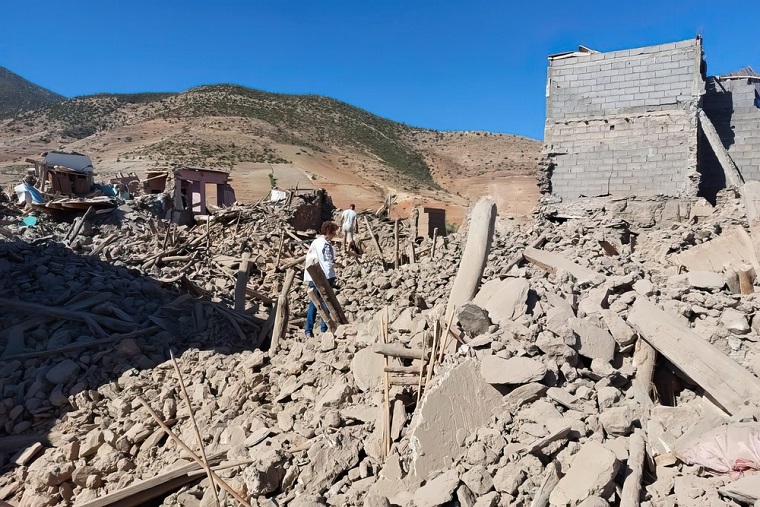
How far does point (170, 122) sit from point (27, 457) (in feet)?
165

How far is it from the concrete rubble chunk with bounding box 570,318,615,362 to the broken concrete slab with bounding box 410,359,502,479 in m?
0.90

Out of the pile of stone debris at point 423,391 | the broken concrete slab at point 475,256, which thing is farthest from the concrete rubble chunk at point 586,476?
the broken concrete slab at point 475,256

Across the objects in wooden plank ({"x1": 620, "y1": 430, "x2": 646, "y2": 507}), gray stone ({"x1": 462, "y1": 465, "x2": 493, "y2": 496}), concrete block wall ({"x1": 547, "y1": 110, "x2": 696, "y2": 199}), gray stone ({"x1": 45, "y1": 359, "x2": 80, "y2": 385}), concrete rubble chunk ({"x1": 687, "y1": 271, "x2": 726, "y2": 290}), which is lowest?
gray stone ({"x1": 45, "y1": 359, "x2": 80, "y2": 385})

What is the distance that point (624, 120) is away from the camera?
37.8 ft

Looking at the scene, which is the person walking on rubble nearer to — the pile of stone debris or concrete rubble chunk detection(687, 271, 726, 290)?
the pile of stone debris

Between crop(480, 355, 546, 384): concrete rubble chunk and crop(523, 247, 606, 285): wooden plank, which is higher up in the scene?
crop(523, 247, 606, 285): wooden plank

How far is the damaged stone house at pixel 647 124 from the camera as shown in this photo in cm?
1093

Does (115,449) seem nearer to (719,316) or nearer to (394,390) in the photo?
(394,390)

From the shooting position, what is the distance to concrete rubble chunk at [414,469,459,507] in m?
3.09

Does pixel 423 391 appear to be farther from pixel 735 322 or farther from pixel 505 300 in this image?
pixel 735 322

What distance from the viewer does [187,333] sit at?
7398 mm

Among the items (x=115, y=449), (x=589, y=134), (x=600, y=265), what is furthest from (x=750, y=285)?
(x=589, y=134)

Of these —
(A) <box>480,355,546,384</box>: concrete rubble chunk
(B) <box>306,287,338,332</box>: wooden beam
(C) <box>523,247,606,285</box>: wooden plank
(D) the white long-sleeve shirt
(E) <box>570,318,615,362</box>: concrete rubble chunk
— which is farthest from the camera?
(D) the white long-sleeve shirt

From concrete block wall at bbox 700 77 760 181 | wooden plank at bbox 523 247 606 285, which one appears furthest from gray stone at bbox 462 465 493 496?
concrete block wall at bbox 700 77 760 181
